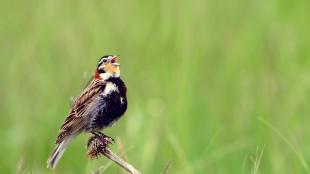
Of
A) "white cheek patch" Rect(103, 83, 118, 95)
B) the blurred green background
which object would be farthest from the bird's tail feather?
the blurred green background

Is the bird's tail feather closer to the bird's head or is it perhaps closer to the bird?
the bird

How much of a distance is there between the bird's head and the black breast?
1.3 inches

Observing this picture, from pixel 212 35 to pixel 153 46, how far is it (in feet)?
2.40

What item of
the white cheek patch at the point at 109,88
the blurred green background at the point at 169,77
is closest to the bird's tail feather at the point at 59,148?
the white cheek patch at the point at 109,88

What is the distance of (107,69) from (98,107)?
13 cm

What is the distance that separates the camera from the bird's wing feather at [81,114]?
9.61 feet

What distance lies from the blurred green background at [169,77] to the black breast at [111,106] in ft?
8.04

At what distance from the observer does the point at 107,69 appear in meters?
2.98

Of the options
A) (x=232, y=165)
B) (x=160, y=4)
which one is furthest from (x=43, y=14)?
(x=232, y=165)

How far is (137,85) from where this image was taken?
6.83 metres

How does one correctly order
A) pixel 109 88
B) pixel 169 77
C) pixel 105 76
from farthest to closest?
pixel 169 77 → pixel 105 76 → pixel 109 88

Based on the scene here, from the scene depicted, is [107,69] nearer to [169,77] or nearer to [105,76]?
[105,76]

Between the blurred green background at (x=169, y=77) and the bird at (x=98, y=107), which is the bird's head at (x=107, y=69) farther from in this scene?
the blurred green background at (x=169, y=77)

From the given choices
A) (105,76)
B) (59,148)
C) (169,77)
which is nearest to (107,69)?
(105,76)
